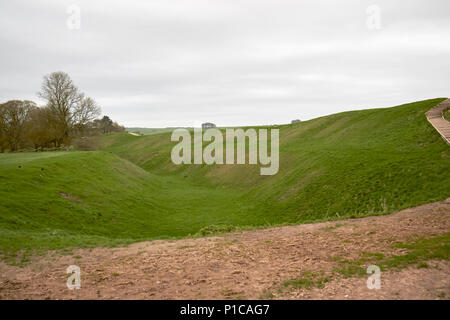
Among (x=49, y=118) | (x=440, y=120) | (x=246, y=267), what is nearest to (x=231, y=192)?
(x=440, y=120)

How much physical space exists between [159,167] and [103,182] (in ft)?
106

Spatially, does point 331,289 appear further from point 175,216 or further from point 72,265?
point 175,216

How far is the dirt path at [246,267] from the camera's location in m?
7.93

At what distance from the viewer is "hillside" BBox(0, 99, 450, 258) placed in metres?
16.9

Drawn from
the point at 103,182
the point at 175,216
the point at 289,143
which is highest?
the point at 289,143

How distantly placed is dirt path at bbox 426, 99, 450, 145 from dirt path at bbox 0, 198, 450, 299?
12269 millimetres

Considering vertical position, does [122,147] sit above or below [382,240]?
above

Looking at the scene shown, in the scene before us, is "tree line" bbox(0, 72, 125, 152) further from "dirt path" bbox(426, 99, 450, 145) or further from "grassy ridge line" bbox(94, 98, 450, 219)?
"dirt path" bbox(426, 99, 450, 145)

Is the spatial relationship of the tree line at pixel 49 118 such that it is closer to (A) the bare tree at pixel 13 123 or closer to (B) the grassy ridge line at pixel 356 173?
(A) the bare tree at pixel 13 123

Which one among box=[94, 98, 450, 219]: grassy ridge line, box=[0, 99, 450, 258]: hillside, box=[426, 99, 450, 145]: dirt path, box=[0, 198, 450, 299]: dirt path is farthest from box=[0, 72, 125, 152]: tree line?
box=[426, 99, 450, 145]: dirt path

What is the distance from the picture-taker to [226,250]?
11695 mm

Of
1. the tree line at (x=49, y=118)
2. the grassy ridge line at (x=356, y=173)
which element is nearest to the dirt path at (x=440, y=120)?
the grassy ridge line at (x=356, y=173)

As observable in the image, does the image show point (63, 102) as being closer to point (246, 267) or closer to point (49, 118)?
point (49, 118)

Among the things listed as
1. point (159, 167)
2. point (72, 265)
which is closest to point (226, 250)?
point (72, 265)
